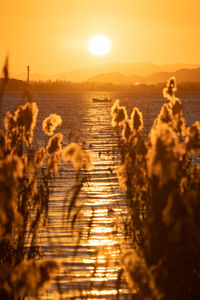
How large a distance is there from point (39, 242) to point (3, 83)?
9.84ft

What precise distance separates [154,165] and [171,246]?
430 millimetres

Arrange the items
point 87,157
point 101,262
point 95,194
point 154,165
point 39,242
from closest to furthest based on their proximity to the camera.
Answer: point 154,165, point 87,157, point 101,262, point 39,242, point 95,194

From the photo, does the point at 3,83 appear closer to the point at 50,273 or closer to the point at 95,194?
the point at 50,273

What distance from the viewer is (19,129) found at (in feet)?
14.3

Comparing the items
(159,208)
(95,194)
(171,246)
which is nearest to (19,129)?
(159,208)

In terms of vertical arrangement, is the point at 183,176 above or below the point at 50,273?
above

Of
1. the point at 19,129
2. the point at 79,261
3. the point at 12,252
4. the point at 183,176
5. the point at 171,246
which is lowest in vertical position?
the point at 79,261

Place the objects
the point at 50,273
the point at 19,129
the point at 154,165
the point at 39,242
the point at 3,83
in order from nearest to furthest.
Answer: the point at 154,165
the point at 50,273
the point at 3,83
the point at 19,129
the point at 39,242

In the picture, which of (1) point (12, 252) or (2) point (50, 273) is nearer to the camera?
(2) point (50, 273)

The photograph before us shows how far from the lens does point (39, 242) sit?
595 centimetres

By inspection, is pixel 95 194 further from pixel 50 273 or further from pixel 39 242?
pixel 50 273

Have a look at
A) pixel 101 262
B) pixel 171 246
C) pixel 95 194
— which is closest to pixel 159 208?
pixel 171 246

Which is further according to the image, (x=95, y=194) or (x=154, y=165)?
(x=95, y=194)

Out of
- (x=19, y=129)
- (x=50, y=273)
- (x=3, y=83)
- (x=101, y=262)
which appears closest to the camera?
(x=50, y=273)
